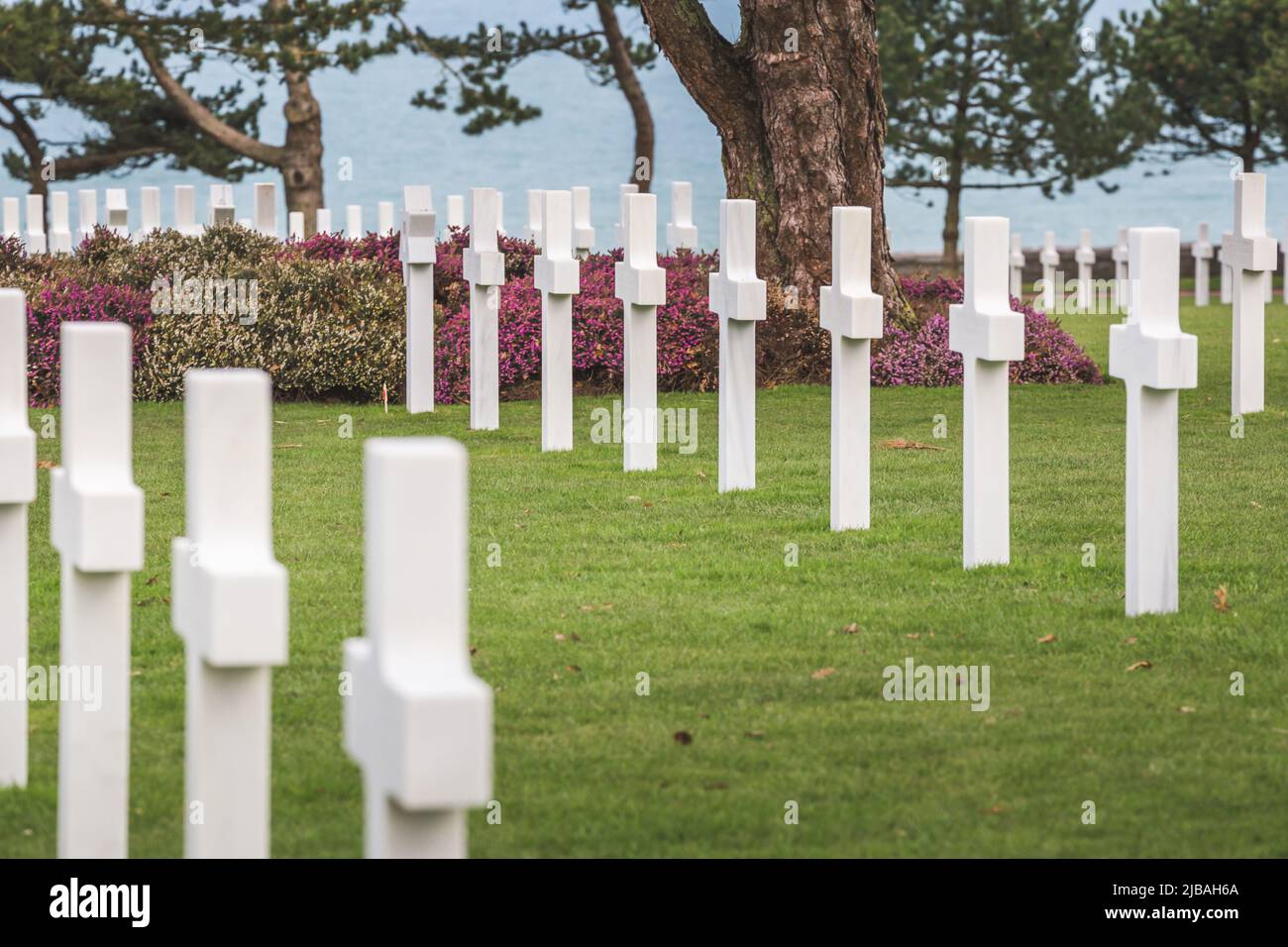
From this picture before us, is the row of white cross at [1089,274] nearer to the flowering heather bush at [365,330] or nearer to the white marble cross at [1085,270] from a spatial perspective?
the white marble cross at [1085,270]

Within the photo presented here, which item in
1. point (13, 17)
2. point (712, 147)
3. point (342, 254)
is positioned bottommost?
point (342, 254)

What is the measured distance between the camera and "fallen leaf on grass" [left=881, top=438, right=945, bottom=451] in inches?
464

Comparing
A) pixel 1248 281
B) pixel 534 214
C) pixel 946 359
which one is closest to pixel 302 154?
pixel 534 214

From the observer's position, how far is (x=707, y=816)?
488 cm

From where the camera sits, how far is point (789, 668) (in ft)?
21.0

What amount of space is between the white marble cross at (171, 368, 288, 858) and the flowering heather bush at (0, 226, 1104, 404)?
12034mm

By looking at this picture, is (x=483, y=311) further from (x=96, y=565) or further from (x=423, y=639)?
(x=423, y=639)

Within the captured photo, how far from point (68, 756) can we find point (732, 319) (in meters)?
6.08

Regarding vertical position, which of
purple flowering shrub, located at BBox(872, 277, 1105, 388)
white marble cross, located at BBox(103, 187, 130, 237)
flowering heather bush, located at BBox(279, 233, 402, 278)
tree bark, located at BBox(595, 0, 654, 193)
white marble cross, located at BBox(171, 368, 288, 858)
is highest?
tree bark, located at BBox(595, 0, 654, 193)

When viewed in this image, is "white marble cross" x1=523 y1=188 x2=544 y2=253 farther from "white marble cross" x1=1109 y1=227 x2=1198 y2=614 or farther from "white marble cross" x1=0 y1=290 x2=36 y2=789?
"white marble cross" x1=0 y1=290 x2=36 y2=789

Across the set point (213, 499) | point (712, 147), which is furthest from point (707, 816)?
point (712, 147)

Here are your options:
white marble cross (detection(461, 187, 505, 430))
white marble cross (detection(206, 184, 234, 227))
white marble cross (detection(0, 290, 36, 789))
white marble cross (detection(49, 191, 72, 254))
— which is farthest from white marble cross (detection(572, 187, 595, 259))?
white marble cross (detection(0, 290, 36, 789))

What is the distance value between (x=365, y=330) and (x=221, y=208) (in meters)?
5.46

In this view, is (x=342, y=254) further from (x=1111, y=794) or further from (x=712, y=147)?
(x=712, y=147)
